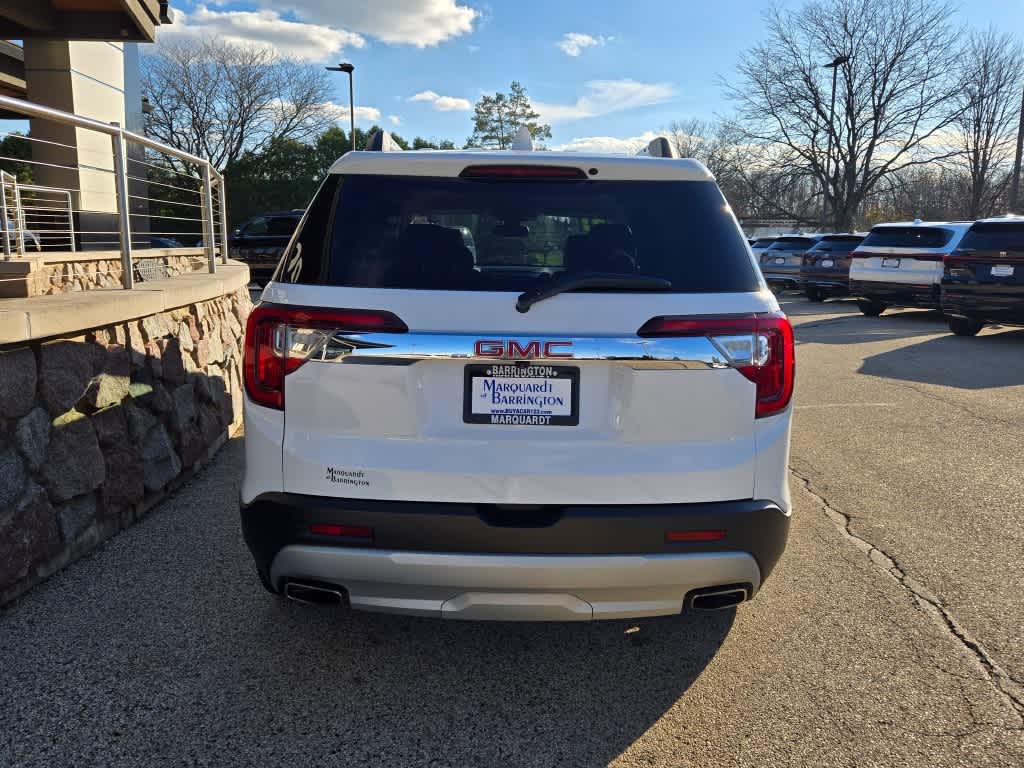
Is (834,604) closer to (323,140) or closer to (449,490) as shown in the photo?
(449,490)

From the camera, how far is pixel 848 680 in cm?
291

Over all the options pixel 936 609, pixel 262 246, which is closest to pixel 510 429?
pixel 936 609

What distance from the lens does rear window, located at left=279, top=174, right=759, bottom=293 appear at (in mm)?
2596

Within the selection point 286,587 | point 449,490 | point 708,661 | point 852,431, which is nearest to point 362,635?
point 286,587

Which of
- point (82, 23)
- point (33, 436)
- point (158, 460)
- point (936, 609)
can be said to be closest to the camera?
point (936, 609)

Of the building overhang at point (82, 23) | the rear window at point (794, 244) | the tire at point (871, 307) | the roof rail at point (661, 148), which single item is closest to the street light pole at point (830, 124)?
the rear window at point (794, 244)

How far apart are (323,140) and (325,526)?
51.3 meters

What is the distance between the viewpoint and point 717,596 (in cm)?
268

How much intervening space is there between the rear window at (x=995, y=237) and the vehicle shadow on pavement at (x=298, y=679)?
34.7 ft

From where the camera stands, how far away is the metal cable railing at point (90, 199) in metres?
5.45

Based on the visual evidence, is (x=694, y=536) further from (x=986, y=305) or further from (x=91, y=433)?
(x=986, y=305)

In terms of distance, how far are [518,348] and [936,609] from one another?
236 centimetres

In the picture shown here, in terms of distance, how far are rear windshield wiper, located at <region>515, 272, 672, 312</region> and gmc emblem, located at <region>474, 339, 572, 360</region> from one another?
0.36 ft

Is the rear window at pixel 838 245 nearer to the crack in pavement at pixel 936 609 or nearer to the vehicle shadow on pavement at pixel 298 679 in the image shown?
the crack in pavement at pixel 936 609
